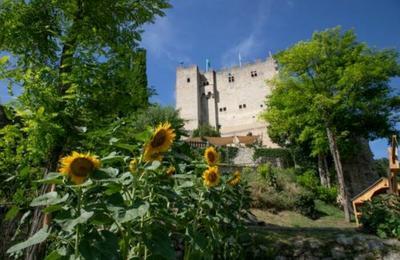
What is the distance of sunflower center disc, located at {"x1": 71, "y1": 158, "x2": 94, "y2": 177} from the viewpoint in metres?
1.50

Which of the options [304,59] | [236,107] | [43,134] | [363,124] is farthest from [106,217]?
[236,107]

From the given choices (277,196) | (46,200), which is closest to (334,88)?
(277,196)

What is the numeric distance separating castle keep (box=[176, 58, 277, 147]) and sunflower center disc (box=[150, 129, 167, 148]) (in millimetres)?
46153

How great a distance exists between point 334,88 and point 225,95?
36238 millimetres

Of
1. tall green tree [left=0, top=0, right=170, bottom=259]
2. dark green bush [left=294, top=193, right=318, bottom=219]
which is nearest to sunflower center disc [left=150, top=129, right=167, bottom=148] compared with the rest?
tall green tree [left=0, top=0, right=170, bottom=259]

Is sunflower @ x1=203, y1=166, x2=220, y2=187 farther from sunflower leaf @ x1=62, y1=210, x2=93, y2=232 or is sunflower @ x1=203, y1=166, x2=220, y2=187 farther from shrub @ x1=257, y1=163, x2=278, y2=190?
shrub @ x1=257, y1=163, x2=278, y2=190

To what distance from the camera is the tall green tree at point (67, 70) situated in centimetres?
300

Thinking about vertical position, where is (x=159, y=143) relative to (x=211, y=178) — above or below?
above

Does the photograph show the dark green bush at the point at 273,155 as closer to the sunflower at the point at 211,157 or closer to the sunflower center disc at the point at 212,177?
the sunflower at the point at 211,157

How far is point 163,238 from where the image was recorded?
5.47 ft

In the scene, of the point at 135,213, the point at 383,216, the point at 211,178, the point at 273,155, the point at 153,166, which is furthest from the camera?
the point at 273,155

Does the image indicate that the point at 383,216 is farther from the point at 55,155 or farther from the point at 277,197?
the point at 55,155

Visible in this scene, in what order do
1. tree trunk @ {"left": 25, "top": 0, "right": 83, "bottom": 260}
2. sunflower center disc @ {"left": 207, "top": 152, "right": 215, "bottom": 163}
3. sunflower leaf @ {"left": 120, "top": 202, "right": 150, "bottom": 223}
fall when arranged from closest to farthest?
1. sunflower leaf @ {"left": 120, "top": 202, "right": 150, "bottom": 223}
2. sunflower center disc @ {"left": 207, "top": 152, "right": 215, "bottom": 163}
3. tree trunk @ {"left": 25, "top": 0, "right": 83, "bottom": 260}

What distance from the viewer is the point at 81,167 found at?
1.50 m
